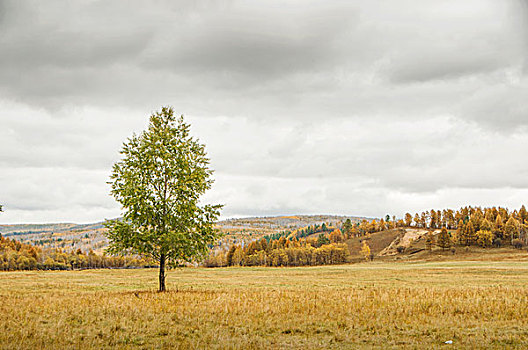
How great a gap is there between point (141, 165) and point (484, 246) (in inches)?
7001

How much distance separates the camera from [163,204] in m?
24.8

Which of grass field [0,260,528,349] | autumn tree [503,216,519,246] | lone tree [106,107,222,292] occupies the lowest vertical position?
autumn tree [503,216,519,246]

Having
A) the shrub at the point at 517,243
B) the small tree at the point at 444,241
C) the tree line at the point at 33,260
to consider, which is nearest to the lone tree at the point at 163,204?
the tree line at the point at 33,260

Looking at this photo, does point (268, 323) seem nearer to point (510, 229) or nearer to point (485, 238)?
point (485, 238)

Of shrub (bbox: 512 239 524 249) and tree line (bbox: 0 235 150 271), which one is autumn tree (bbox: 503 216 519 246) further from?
tree line (bbox: 0 235 150 271)

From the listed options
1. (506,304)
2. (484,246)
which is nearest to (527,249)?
(484,246)

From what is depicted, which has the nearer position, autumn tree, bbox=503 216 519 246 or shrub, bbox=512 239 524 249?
shrub, bbox=512 239 524 249

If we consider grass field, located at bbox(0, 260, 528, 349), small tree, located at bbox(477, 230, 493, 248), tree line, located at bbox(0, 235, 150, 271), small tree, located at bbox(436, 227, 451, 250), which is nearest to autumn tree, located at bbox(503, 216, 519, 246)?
small tree, located at bbox(477, 230, 493, 248)

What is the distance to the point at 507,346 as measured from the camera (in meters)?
11.1

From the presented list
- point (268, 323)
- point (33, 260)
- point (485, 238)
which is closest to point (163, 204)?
point (268, 323)

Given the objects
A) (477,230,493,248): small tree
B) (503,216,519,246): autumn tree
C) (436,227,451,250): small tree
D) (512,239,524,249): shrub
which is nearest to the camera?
(436,227,451,250): small tree

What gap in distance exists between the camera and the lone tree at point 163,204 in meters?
23.8

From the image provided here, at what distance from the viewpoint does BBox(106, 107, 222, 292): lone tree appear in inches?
936

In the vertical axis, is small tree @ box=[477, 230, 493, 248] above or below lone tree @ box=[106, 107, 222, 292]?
below
